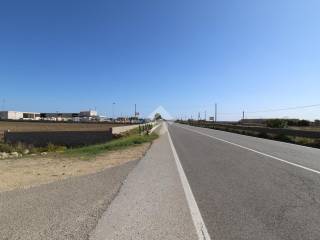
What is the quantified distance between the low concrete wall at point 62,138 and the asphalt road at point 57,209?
2990cm

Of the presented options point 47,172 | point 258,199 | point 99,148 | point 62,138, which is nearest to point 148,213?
point 258,199

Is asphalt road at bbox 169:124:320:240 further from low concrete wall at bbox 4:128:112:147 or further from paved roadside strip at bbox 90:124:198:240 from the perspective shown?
low concrete wall at bbox 4:128:112:147

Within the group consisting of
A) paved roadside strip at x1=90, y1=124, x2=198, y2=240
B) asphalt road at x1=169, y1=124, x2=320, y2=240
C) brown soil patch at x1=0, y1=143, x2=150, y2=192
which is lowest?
brown soil patch at x1=0, y1=143, x2=150, y2=192

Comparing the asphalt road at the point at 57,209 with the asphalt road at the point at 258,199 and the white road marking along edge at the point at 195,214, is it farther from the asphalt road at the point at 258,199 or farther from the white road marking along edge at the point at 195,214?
the asphalt road at the point at 258,199

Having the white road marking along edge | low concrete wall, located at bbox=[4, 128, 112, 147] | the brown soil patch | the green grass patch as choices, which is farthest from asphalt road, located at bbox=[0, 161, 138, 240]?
low concrete wall, located at bbox=[4, 128, 112, 147]

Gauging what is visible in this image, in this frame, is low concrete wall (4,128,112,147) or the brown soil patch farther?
low concrete wall (4,128,112,147)

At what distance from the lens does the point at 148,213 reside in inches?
261

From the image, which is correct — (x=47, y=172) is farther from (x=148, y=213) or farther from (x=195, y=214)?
(x=195, y=214)

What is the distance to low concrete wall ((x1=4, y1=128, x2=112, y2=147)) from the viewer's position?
A: 39625mm

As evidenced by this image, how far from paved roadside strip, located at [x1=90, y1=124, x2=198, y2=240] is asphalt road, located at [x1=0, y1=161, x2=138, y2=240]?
0.22 metres

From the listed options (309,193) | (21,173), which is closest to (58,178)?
(21,173)

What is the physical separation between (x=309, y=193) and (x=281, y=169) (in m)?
3.99

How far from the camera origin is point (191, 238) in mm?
5223

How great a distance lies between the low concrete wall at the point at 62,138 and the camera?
39625 mm
